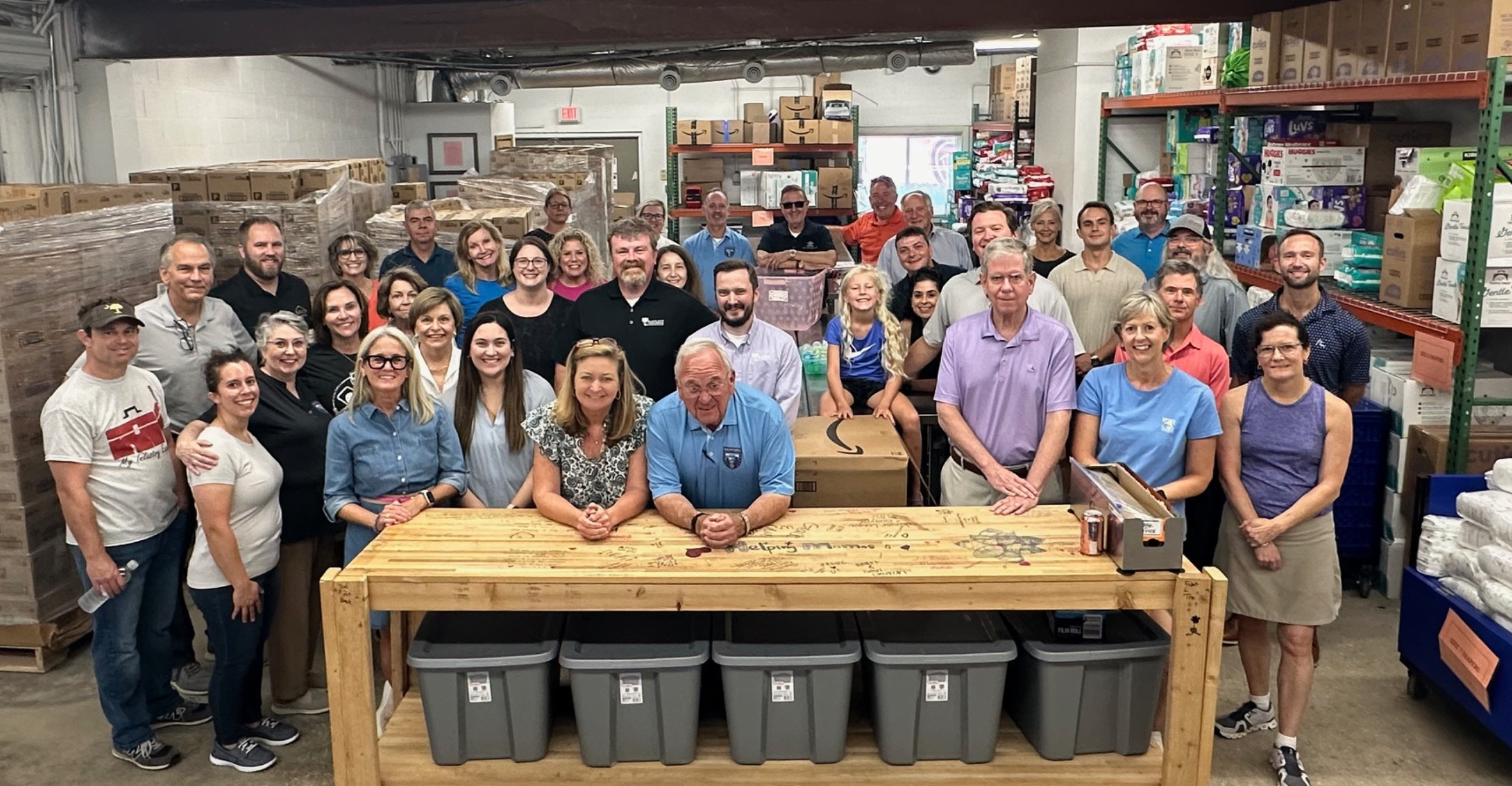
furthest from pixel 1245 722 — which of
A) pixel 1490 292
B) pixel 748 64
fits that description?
pixel 748 64

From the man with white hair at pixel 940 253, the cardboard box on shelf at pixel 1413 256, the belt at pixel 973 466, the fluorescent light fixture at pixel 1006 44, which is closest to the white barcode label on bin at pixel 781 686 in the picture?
the belt at pixel 973 466

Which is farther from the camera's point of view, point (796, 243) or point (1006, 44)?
point (1006, 44)

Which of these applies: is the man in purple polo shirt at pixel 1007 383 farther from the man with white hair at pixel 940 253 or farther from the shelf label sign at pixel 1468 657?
the man with white hair at pixel 940 253

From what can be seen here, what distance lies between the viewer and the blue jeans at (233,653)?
390 cm

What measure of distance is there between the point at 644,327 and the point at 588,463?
4.12 ft

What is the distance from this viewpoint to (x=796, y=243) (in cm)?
841

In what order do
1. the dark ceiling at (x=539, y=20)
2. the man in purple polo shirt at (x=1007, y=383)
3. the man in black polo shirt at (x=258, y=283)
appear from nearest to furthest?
the man in purple polo shirt at (x=1007, y=383), the man in black polo shirt at (x=258, y=283), the dark ceiling at (x=539, y=20)

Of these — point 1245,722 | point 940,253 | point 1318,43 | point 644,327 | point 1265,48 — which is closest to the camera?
point 1245,722

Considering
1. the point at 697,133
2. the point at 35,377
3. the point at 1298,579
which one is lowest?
the point at 1298,579

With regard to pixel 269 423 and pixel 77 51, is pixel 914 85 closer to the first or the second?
pixel 77 51

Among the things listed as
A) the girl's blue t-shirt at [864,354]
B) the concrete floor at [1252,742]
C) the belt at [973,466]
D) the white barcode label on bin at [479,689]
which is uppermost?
the girl's blue t-shirt at [864,354]

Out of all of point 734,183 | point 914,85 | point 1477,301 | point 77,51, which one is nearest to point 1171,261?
point 1477,301

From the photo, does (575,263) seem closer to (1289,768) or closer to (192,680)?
(192,680)

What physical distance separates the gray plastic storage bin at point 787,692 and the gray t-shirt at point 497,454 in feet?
3.44
